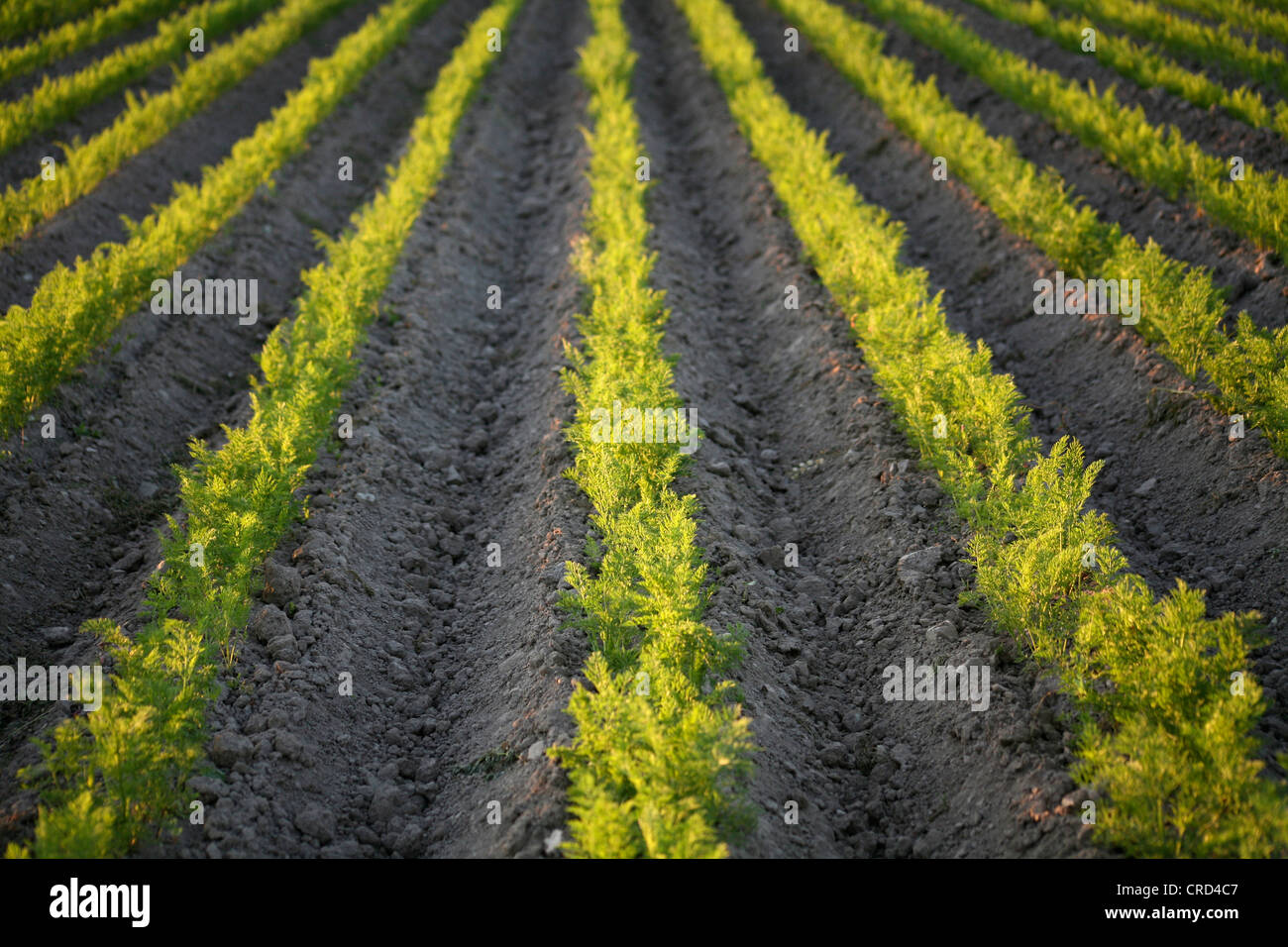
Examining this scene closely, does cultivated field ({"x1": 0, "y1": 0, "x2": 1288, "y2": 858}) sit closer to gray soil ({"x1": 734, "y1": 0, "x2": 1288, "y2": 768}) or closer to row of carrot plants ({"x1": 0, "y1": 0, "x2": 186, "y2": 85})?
gray soil ({"x1": 734, "y1": 0, "x2": 1288, "y2": 768})

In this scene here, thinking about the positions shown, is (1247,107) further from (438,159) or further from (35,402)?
(35,402)

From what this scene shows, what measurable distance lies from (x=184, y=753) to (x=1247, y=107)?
11.6m

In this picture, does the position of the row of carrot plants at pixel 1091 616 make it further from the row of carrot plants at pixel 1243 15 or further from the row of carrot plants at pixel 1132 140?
the row of carrot plants at pixel 1243 15

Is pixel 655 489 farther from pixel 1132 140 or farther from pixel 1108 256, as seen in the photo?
pixel 1132 140

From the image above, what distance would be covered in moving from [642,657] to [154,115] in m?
10.9

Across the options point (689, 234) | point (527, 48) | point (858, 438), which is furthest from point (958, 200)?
point (527, 48)

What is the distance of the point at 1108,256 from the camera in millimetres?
7883

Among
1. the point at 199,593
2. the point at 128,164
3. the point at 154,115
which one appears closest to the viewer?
the point at 199,593

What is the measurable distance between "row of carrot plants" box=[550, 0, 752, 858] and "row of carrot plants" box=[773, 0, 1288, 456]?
3477 millimetres

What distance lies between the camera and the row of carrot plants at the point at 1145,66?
32.9 ft

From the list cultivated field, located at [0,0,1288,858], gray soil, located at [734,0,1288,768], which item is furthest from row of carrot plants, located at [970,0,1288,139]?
gray soil, located at [734,0,1288,768]

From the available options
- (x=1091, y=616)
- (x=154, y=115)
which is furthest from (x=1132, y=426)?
(x=154, y=115)

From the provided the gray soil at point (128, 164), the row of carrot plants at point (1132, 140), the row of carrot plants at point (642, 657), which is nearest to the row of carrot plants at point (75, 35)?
the gray soil at point (128, 164)

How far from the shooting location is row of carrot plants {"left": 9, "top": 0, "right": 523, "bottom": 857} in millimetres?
3559
